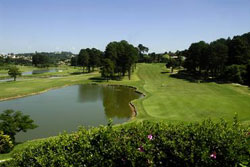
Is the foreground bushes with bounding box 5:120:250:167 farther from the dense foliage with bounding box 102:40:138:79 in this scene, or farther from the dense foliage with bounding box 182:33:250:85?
the dense foliage with bounding box 102:40:138:79

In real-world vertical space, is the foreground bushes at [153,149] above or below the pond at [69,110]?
above

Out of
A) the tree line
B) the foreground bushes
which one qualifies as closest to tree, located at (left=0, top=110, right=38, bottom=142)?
the foreground bushes

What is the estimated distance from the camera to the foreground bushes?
6070 mm

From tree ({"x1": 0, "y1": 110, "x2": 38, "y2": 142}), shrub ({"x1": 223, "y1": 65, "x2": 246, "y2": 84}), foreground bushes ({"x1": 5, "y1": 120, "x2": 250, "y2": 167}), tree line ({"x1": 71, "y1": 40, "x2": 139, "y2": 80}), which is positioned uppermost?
tree line ({"x1": 71, "y1": 40, "x2": 139, "y2": 80})

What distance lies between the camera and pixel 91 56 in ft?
230

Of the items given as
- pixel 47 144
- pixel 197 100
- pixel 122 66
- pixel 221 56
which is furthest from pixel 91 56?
pixel 47 144

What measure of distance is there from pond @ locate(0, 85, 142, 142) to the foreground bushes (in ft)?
41.8

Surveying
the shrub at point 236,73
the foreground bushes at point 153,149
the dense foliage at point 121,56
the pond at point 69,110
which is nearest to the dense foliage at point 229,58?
the shrub at point 236,73

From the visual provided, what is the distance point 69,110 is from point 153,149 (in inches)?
857

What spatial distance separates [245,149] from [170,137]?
7.39ft

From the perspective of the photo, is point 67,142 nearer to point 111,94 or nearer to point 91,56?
point 111,94

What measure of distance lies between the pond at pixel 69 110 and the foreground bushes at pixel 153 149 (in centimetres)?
1275

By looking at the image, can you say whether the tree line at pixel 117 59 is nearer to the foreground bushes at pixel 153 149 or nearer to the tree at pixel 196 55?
the tree at pixel 196 55

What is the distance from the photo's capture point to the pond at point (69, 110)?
20359mm
